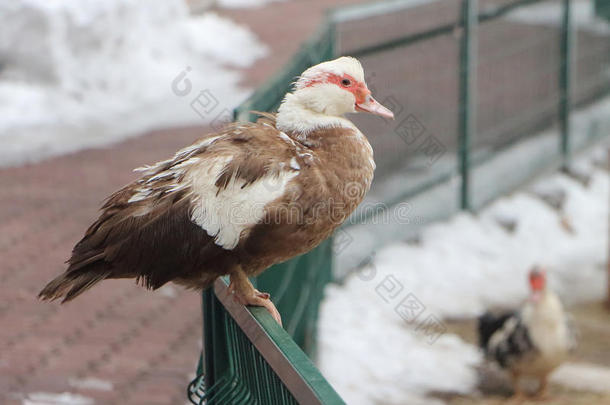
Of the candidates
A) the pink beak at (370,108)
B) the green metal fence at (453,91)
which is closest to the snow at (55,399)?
the green metal fence at (453,91)

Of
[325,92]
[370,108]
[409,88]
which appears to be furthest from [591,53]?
[325,92]

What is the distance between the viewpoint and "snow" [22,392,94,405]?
480 cm

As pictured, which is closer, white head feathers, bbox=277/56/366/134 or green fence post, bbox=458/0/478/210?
white head feathers, bbox=277/56/366/134

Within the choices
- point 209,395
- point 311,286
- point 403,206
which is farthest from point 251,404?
point 403,206

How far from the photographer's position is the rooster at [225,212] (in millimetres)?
2709

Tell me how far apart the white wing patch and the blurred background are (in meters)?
0.28

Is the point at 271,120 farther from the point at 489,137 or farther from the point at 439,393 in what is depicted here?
the point at 489,137

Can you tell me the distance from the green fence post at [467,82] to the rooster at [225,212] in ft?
15.0

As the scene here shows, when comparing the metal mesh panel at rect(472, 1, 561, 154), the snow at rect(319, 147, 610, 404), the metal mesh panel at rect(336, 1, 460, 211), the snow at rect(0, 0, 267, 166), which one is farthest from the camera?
the snow at rect(0, 0, 267, 166)

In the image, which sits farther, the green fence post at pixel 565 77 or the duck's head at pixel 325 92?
the green fence post at pixel 565 77

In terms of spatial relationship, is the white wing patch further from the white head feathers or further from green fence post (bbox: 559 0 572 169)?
green fence post (bbox: 559 0 572 169)

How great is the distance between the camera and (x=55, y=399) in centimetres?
484

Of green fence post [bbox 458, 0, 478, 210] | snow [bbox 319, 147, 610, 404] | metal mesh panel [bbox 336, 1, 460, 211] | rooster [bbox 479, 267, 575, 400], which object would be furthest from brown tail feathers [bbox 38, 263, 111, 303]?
green fence post [bbox 458, 0, 478, 210]

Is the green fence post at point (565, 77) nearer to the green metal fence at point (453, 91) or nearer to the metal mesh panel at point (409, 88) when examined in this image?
the green metal fence at point (453, 91)
